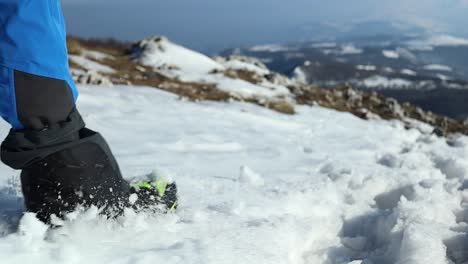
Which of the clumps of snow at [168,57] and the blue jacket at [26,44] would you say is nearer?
the blue jacket at [26,44]

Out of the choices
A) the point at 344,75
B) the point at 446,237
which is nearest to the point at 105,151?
the point at 446,237

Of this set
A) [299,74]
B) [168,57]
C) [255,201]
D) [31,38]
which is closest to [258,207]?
[255,201]

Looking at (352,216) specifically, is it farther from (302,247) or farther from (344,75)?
(344,75)

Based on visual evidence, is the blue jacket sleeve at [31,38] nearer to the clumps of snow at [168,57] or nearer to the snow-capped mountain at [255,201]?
the snow-capped mountain at [255,201]

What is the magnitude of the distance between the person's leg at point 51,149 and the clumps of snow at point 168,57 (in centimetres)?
1651

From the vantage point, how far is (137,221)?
7.31 ft

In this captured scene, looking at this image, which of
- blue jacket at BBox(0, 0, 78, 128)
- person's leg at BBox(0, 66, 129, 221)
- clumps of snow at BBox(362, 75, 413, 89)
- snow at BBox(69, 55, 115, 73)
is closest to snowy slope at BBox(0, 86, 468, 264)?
person's leg at BBox(0, 66, 129, 221)

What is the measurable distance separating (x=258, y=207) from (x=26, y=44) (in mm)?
1788

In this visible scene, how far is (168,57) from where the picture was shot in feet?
67.6

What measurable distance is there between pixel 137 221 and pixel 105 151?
417mm

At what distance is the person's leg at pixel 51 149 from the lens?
1.87 meters

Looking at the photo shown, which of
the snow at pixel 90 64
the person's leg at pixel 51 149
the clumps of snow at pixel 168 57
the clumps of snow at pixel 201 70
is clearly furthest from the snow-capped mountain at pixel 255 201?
the clumps of snow at pixel 168 57

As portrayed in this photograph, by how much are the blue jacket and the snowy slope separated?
1.99 ft

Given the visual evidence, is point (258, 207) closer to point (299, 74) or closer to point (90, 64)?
point (90, 64)
